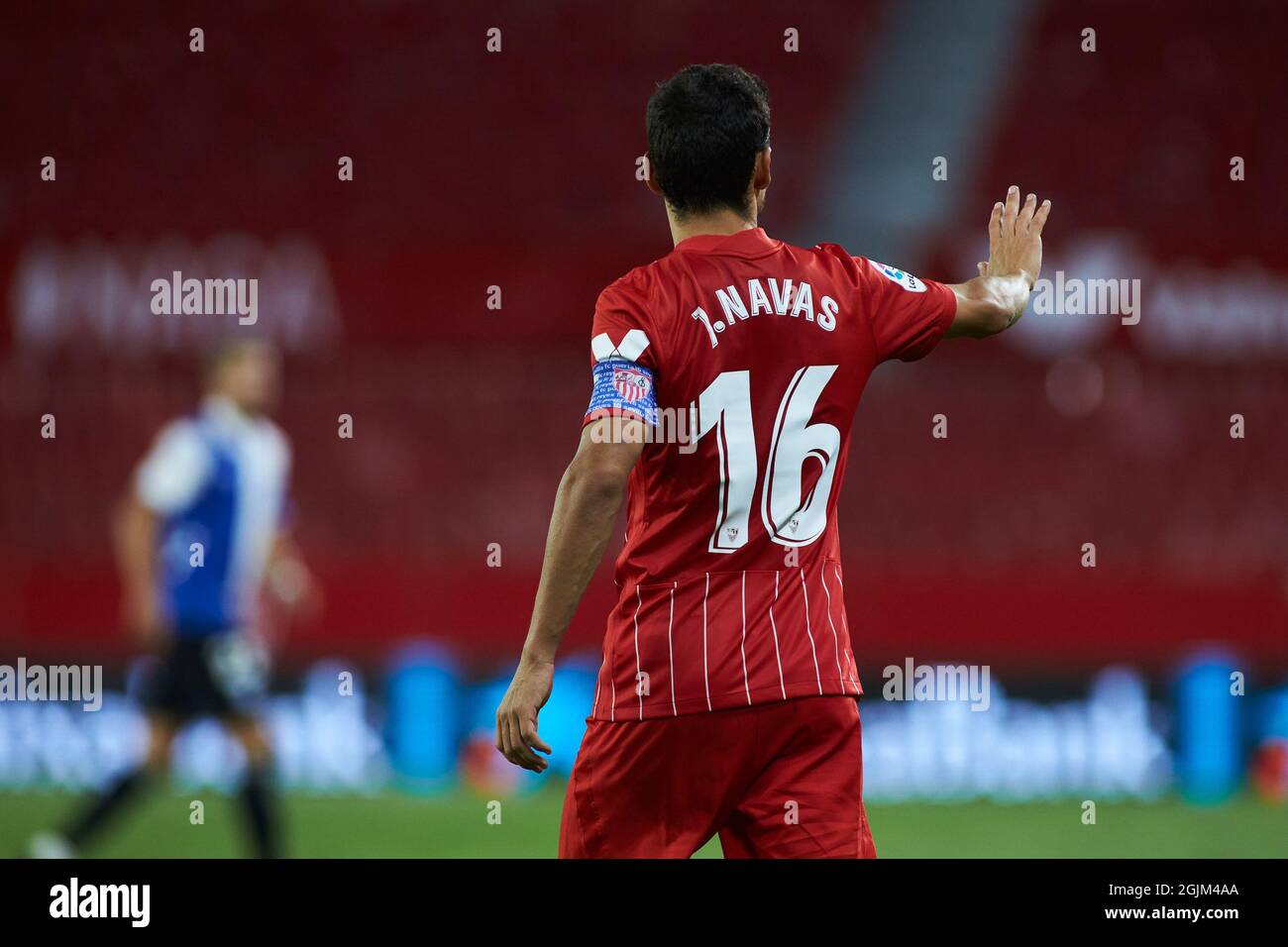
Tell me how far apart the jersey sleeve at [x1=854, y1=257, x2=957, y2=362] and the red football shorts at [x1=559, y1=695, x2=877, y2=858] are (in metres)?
0.62

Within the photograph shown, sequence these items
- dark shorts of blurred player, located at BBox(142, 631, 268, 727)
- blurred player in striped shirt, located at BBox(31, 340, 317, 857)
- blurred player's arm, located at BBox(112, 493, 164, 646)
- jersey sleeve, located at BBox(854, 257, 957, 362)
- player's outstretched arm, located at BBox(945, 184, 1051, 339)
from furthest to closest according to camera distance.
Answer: blurred player's arm, located at BBox(112, 493, 164, 646) < blurred player in striped shirt, located at BBox(31, 340, 317, 857) < dark shorts of blurred player, located at BBox(142, 631, 268, 727) < player's outstretched arm, located at BBox(945, 184, 1051, 339) < jersey sleeve, located at BBox(854, 257, 957, 362)

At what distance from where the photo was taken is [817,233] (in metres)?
10.2

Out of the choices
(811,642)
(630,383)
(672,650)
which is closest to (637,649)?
(672,650)

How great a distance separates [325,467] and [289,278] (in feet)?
4.21

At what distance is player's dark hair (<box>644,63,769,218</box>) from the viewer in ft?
8.74

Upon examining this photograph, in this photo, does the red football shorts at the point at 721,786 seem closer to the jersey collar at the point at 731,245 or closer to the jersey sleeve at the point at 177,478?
the jersey collar at the point at 731,245

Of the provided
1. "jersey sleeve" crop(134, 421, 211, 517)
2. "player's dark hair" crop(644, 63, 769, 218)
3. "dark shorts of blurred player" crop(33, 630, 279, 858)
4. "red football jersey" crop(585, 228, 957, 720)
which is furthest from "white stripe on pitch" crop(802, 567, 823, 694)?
"jersey sleeve" crop(134, 421, 211, 517)

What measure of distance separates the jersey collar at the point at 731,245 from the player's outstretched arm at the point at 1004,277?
379 millimetres

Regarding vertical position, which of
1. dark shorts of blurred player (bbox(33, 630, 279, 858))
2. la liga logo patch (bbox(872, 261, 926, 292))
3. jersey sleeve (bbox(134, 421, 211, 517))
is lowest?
dark shorts of blurred player (bbox(33, 630, 279, 858))

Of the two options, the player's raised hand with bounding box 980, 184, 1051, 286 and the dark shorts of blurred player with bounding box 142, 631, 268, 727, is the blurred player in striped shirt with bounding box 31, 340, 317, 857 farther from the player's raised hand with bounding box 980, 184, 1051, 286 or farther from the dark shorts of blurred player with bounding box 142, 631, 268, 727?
the player's raised hand with bounding box 980, 184, 1051, 286

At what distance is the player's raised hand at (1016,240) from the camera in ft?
9.93

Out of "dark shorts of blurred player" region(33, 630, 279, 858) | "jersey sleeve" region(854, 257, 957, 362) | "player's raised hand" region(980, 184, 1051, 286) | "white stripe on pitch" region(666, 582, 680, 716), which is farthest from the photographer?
"dark shorts of blurred player" region(33, 630, 279, 858)

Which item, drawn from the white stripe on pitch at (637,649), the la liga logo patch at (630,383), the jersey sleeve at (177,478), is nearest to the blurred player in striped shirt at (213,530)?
the jersey sleeve at (177,478)
